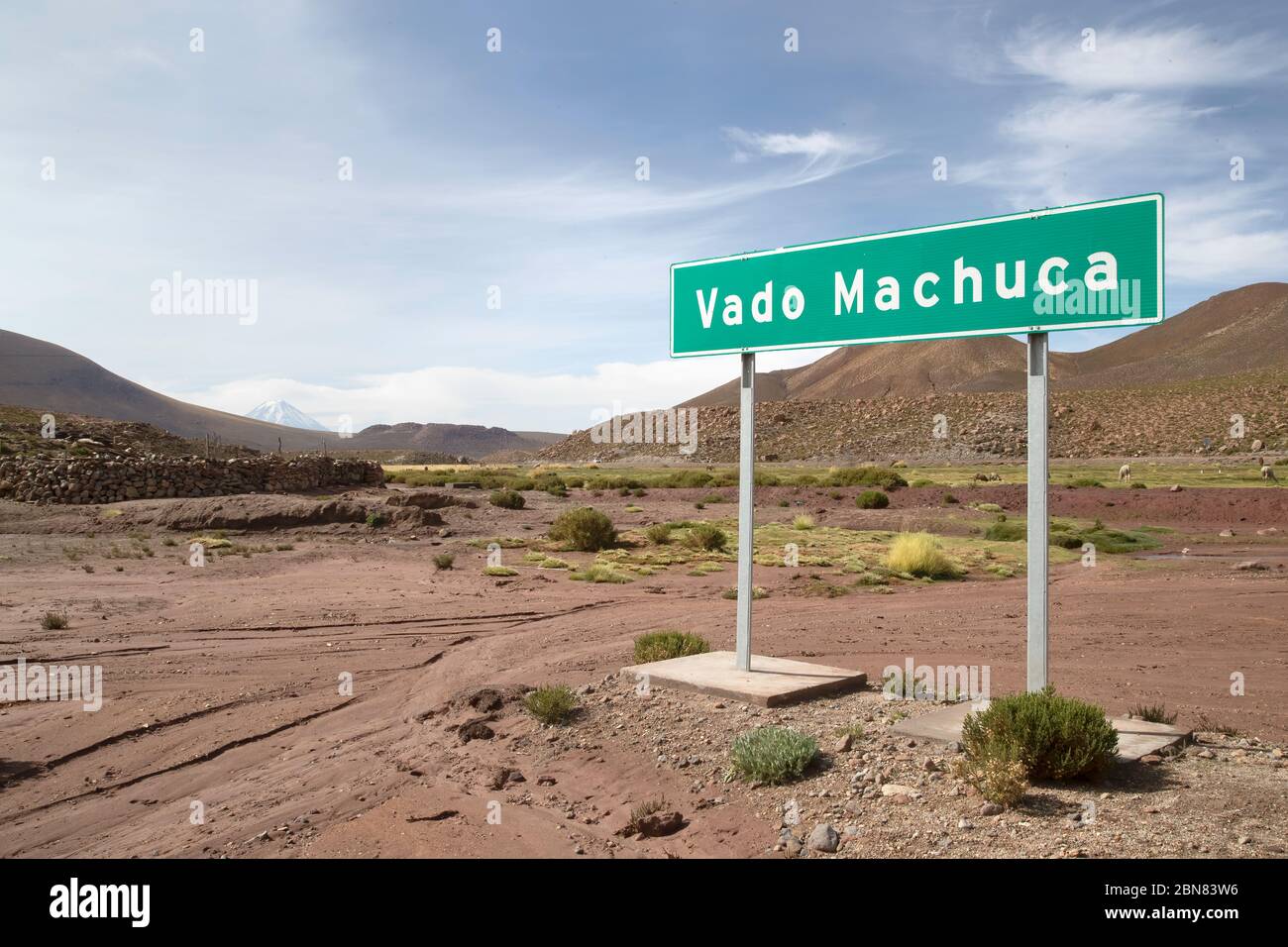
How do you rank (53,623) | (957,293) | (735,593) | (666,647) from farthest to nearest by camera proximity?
1. (735,593)
2. (53,623)
3. (666,647)
4. (957,293)

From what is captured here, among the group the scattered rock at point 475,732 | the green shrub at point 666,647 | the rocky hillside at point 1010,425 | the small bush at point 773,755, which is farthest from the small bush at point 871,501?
the rocky hillside at point 1010,425

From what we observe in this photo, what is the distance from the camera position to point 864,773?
18.4 feet

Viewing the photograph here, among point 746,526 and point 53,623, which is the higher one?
point 746,526

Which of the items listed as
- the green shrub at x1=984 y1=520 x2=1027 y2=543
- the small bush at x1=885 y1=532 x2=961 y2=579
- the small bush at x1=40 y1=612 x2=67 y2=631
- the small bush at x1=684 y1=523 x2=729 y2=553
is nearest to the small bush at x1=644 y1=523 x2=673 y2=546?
the small bush at x1=684 y1=523 x2=729 y2=553

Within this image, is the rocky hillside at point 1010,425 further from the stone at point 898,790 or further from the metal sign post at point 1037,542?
the stone at point 898,790

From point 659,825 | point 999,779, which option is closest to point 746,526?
point 659,825

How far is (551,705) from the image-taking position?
24.3 feet

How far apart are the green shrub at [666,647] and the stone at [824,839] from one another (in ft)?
12.7

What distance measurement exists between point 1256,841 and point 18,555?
23.8 metres

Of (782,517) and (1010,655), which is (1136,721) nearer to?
(1010,655)

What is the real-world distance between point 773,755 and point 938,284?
11.5ft

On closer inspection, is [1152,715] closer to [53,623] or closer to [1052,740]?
[1052,740]

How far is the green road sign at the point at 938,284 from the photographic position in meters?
5.73

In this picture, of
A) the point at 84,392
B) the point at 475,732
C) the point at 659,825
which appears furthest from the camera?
the point at 84,392
